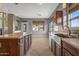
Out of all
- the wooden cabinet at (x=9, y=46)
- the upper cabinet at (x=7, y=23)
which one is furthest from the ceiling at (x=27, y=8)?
the wooden cabinet at (x=9, y=46)

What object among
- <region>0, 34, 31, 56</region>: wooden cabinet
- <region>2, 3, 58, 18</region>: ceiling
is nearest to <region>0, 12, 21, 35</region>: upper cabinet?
<region>2, 3, 58, 18</region>: ceiling

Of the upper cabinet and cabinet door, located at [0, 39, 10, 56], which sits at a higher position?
the upper cabinet

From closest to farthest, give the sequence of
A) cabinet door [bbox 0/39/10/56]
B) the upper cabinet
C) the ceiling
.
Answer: cabinet door [bbox 0/39/10/56]
the ceiling
the upper cabinet

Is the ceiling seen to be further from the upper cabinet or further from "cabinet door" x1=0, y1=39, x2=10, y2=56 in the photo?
"cabinet door" x1=0, y1=39, x2=10, y2=56

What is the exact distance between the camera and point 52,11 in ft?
17.2

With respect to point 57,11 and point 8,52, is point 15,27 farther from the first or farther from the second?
point 8,52

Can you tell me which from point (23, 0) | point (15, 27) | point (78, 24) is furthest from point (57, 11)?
point (23, 0)

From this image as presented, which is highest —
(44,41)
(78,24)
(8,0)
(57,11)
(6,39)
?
(57,11)

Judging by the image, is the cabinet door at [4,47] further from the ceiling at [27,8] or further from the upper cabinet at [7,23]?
the upper cabinet at [7,23]

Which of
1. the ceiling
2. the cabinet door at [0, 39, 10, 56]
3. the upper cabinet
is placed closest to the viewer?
the cabinet door at [0, 39, 10, 56]

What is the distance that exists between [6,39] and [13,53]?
0.31m

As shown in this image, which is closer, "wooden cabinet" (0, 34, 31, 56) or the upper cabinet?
"wooden cabinet" (0, 34, 31, 56)

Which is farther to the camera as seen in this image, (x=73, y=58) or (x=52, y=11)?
(x=52, y=11)

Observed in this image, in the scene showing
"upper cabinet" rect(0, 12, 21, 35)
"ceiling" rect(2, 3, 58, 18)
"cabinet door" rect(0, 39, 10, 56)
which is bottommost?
"cabinet door" rect(0, 39, 10, 56)
